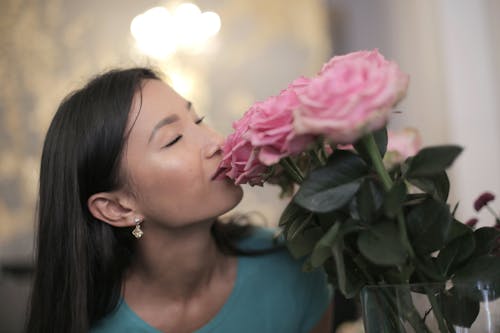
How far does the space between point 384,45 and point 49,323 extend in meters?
2.24

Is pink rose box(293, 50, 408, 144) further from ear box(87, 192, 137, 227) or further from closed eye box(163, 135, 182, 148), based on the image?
ear box(87, 192, 137, 227)

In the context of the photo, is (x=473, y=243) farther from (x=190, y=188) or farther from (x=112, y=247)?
(x=112, y=247)

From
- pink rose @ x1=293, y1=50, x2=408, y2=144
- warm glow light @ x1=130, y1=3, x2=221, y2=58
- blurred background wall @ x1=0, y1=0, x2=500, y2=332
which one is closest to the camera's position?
pink rose @ x1=293, y1=50, x2=408, y2=144

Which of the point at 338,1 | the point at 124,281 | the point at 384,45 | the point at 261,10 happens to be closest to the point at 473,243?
the point at 124,281

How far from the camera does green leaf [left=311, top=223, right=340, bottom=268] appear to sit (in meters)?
0.56

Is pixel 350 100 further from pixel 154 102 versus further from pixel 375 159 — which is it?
pixel 154 102

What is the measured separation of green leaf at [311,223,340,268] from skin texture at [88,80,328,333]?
1.41ft

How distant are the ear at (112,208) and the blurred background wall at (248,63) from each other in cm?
43

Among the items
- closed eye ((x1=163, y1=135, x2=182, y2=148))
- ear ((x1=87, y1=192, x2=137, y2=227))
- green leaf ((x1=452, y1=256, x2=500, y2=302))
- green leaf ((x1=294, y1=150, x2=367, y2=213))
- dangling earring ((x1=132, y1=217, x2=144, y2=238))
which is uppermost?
green leaf ((x1=294, y1=150, x2=367, y2=213))

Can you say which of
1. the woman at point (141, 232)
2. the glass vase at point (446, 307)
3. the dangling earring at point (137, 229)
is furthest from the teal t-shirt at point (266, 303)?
the glass vase at point (446, 307)

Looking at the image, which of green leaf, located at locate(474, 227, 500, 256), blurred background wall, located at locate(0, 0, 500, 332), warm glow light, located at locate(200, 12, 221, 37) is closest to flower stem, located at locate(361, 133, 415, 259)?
green leaf, located at locate(474, 227, 500, 256)

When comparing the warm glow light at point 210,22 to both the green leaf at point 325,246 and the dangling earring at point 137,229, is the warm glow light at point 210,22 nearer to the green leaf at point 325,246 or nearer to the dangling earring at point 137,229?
the dangling earring at point 137,229

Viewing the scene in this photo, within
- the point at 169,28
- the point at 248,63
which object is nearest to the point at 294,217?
the point at 169,28

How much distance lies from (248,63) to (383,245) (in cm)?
265
